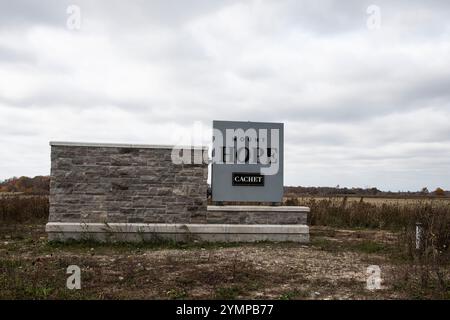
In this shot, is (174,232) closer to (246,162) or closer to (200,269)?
(246,162)

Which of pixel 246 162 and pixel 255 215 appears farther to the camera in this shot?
pixel 246 162

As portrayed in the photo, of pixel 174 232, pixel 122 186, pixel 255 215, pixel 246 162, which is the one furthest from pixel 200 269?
pixel 246 162

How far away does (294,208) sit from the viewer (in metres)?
12.0

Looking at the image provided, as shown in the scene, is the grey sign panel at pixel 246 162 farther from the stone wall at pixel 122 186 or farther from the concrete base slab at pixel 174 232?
the concrete base slab at pixel 174 232

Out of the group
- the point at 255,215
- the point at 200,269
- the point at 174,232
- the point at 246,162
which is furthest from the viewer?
the point at 246,162

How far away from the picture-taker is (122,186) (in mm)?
11477

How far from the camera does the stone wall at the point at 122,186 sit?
11.4 m

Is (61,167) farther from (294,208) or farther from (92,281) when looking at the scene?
(294,208)

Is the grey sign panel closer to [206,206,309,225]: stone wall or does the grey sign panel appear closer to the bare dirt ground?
[206,206,309,225]: stone wall

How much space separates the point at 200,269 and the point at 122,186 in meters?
4.07

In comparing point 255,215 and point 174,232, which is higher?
point 255,215
